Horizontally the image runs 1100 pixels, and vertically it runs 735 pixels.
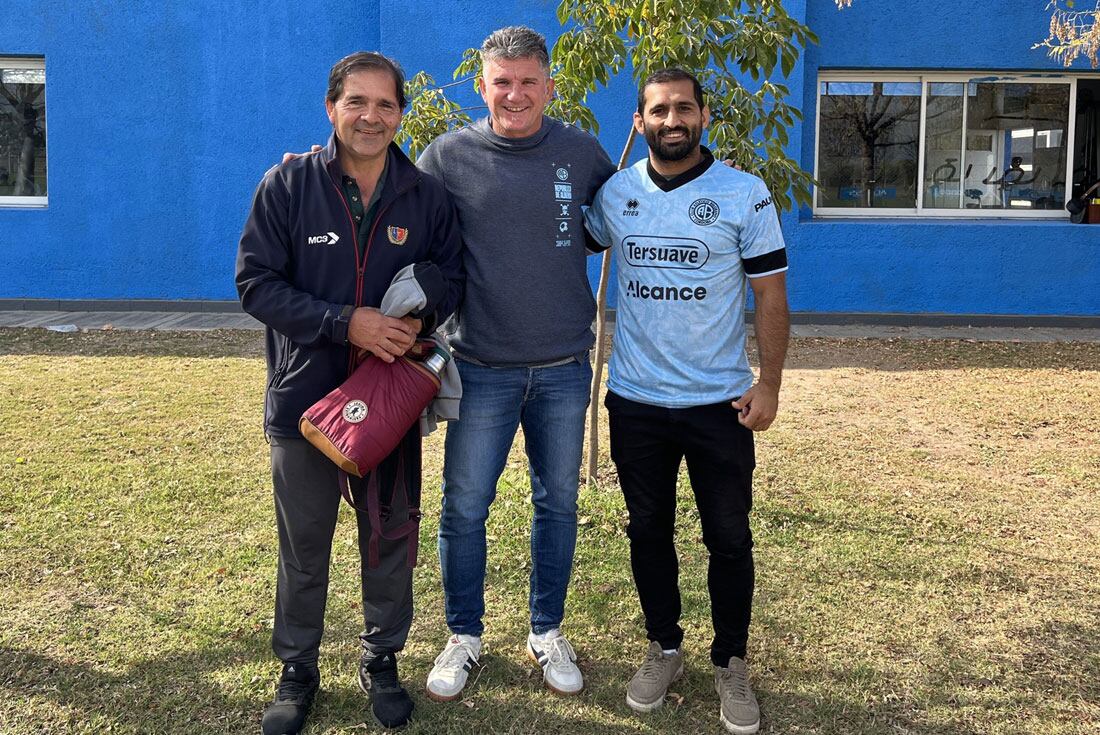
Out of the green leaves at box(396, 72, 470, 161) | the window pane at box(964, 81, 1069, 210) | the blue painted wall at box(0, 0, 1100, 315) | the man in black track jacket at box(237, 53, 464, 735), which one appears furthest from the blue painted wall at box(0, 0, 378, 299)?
the man in black track jacket at box(237, 53, 464, 735)

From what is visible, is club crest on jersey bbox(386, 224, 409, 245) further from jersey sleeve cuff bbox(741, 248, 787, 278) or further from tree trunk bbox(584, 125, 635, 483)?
tree trunk bbox(584, 125, 635, 483)

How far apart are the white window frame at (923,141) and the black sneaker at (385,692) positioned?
28.9 feet

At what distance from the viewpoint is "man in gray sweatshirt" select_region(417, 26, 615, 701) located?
3131mm

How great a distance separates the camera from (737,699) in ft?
10.4

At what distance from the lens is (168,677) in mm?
3414

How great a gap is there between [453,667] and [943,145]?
9793mm

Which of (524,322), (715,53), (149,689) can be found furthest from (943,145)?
(149,689)

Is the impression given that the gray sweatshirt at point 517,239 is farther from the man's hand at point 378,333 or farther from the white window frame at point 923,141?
the white window frame at point 923,141

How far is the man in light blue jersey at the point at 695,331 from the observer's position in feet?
9.84

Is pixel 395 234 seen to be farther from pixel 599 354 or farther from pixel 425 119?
pixel 599 354

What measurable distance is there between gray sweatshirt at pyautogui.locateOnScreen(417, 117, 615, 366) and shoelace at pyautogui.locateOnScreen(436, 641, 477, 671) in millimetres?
971

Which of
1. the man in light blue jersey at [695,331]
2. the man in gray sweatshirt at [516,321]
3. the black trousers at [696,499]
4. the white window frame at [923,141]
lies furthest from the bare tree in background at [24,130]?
the black trousers at [696,499]

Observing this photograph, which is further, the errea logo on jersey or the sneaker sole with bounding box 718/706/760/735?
the sneaker sole with bounding box 718/706/760/735

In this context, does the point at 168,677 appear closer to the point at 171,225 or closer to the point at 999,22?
the point at 171,225
